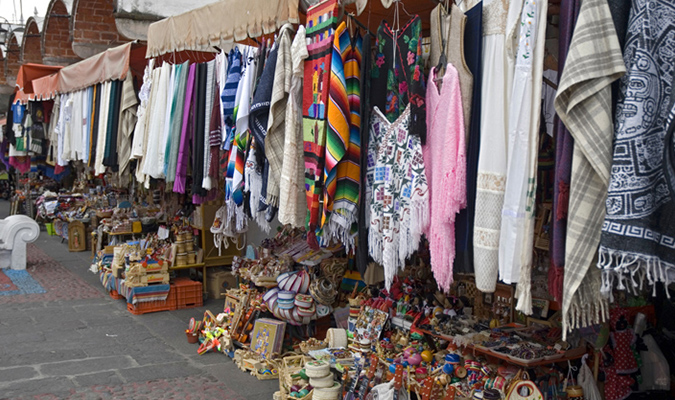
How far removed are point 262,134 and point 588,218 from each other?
1.99m

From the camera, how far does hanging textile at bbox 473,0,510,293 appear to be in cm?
238

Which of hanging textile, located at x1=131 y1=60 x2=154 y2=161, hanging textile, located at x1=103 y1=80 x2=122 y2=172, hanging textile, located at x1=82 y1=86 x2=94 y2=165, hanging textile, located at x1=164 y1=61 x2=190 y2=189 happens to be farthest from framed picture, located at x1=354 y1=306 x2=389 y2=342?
hanging textile, located at x1=82 y1=86 x2=94 y2=165

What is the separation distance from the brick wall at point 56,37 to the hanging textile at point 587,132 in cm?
1129

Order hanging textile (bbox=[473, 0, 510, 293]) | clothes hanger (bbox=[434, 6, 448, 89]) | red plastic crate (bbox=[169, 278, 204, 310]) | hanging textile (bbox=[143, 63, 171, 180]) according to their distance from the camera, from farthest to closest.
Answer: red plastic crate (bbox=[169, 278, 204, 310]), hanging textile (bbox=[143, 63, 171, 180]), clothes hanger (bbox=[434, 6, 448, 89]), hanging textile (bbox=[473, 0, 510, 293])

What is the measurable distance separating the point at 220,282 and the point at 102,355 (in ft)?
7.07

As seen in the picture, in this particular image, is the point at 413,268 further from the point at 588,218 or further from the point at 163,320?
the point at 163,320

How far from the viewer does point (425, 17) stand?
3.27 meters

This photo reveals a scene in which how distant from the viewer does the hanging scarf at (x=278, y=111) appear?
3393 millimetres

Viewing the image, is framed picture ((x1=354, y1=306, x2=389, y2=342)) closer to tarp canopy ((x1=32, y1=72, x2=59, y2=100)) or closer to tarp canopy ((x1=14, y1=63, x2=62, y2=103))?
tarp canopy ((x1=32, y1=72, x2=59, y2=100))

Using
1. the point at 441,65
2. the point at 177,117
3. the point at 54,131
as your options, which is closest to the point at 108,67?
the point at 177,117

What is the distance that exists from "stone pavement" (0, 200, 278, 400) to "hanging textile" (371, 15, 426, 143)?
8.76 feet

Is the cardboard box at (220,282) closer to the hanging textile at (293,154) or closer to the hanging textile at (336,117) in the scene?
the hanging textile at (293,154)

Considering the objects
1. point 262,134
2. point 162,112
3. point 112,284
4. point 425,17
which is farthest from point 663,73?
point 112,284

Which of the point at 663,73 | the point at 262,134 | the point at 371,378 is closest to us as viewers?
the point at 663,73
